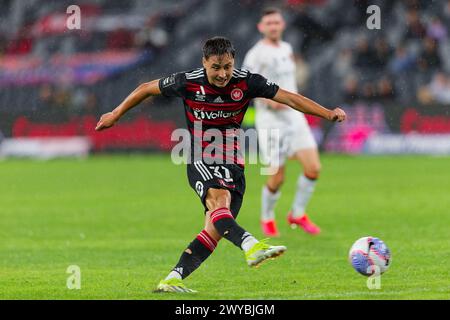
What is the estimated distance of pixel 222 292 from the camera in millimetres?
7902

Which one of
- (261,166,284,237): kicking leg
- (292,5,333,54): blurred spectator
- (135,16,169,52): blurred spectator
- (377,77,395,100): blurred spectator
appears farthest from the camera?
(135,16,169,52): blurred spectator

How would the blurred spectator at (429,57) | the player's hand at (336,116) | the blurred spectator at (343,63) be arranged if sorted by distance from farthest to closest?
the blurred spectator at (343,63) → the blurred spectator at (429,57) → the player's hand at (336,116)

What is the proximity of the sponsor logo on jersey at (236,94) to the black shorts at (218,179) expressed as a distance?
0.56m

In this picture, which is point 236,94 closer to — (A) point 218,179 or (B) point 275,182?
(A) point 218,179

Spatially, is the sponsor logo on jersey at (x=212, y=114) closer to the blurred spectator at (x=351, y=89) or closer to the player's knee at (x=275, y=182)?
the player's knee at (x=275, y=182)

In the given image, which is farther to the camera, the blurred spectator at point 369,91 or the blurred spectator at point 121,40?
the blurred spectator at point 121,40

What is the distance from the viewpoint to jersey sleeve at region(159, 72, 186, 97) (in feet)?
26.3

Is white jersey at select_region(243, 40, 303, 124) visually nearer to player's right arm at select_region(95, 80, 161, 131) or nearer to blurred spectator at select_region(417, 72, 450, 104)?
player's right arm at select_region(95, 80, 161, 131)


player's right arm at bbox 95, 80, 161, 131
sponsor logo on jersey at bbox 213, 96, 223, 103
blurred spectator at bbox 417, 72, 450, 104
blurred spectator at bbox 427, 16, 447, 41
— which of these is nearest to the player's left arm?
sponsor logo on jersey at bbox 213, 96, 223, 103

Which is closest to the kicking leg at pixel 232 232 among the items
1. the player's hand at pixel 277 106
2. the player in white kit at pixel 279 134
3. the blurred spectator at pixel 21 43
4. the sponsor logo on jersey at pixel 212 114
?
the sponsor logo on jersey at pixel 212 114

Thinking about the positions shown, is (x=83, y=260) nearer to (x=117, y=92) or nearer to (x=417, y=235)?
(x=417, y=235)

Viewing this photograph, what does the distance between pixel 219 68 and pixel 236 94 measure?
0.36 metres

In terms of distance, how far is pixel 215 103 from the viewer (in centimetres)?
799

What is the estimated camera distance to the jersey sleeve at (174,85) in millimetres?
8016
